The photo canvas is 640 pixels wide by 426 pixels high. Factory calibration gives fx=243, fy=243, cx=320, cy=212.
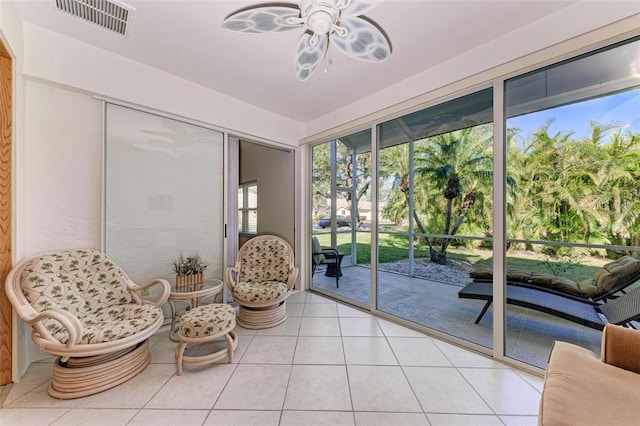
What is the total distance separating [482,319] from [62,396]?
3.59 m

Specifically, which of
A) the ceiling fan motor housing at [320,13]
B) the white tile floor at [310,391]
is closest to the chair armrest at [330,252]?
the white tile floor at [310,391]

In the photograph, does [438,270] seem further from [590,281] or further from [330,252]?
[330,252]

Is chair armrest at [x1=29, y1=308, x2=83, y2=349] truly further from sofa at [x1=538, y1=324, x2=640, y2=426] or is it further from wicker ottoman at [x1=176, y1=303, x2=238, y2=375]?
sofa at [x1=538, y1=324, x2=640, y2=426]

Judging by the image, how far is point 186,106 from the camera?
110 inches

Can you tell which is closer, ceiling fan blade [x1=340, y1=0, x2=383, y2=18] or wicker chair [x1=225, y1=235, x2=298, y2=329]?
ceiling fan blade [x1=340, y1=0, x2=383, y2=18]

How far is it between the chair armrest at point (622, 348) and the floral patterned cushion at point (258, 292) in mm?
2511

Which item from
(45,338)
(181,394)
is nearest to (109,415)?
(181,394)

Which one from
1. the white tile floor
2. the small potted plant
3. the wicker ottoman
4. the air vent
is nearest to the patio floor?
the white tile floor

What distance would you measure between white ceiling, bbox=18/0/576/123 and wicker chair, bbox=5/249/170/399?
1.90 metres

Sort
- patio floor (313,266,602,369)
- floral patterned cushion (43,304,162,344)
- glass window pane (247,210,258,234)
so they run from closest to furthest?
floral patterned cushion (43,304,162,344) < patio floor (313,266,602,369) < glass window pane (247,210,258,234)

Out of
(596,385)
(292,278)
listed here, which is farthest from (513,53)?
(292,278)

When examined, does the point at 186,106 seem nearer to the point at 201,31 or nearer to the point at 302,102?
the point at 201,31

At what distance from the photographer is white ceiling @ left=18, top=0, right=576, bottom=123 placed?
5.83 feet

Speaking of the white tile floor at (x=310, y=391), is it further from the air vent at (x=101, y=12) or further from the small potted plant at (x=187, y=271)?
the air vent at (x=101, y=12)
